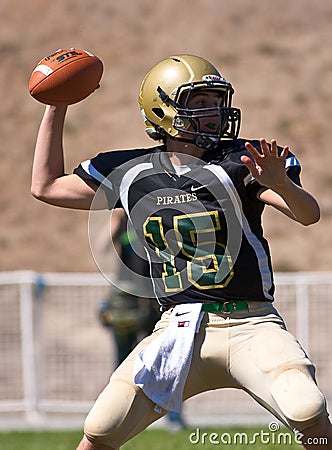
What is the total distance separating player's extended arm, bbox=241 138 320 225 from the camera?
3.55 m

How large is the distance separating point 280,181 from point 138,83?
19188 mm

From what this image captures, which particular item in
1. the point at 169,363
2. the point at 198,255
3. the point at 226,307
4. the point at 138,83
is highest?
the point at 138,83

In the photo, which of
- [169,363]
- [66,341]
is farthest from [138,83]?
[169,363]

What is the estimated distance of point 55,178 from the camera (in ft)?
14.1

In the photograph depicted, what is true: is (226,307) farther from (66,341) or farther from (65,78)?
(66,341)

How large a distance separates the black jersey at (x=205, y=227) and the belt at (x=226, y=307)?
24mm

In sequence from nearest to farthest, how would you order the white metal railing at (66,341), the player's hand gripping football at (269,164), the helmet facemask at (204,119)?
1. the player's hand gripping football at (269,164)
2. the helmet facemask at (204,119)
3. the white metal railing at (66,341)

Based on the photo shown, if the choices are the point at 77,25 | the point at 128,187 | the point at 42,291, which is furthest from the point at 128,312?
the point at 77,25

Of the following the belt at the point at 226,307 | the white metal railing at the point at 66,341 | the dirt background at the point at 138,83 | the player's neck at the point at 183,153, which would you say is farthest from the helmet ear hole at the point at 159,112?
the dirt background at the point at 138,83

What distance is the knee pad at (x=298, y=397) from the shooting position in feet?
11.7

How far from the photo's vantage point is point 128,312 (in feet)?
27.8

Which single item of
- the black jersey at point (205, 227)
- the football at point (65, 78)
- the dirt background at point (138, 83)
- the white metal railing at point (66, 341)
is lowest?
the white metal railing at point (66, 341)

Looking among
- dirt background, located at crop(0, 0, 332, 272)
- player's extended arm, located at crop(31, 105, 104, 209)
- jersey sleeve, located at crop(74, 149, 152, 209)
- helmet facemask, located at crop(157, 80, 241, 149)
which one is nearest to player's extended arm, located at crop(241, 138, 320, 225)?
helmet facemask, located at crop(157, 80, 241, 149)

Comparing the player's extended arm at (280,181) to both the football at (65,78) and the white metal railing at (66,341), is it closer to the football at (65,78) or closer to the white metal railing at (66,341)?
the football at (65,78)
